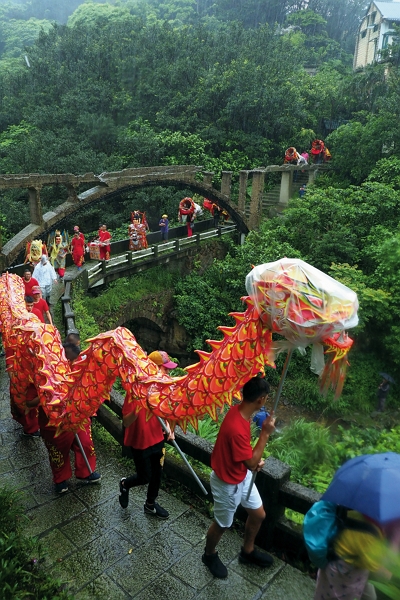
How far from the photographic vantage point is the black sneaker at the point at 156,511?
3885 millimetres

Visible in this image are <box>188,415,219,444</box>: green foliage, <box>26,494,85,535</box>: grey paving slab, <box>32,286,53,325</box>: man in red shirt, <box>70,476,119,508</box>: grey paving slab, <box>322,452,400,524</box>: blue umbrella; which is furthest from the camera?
<box>32,286,53,325</box>: man in red shirt

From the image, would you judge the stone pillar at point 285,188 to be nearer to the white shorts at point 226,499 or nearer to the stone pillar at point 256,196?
the stone pillar at point 256,196

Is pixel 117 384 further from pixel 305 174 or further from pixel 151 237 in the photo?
pixel 305 174

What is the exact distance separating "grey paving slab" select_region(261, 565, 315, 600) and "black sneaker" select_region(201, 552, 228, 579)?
320mm

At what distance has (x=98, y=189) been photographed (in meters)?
13.4

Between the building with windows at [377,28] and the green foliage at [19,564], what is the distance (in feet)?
117

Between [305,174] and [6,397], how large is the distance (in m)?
23.3

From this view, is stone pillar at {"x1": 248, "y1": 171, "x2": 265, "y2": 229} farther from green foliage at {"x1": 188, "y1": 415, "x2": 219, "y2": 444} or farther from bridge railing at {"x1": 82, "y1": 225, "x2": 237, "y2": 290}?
green foliage at {"x1": 188, "y1": 415, "x2": 219, "y2": 444}

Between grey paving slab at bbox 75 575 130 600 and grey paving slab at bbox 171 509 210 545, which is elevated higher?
grey paving slab at bbox 75 575 130 600

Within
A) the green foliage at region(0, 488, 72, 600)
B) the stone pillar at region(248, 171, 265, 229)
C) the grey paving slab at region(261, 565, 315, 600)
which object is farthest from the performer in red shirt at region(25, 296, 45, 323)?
the stone pillar at region(248, 171, 265, 229)

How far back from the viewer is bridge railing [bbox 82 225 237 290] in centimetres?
1248

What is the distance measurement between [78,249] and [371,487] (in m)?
→ 11.6

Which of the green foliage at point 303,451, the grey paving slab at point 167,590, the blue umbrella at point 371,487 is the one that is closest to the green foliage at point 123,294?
the green foliage at point 303,451

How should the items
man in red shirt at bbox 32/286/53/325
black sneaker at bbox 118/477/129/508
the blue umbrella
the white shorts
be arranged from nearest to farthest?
the blue umbrella < the white shorts < black sneaker at bbox 118/477/129/508 < man in red shirt at bbox 32/286/53/325
